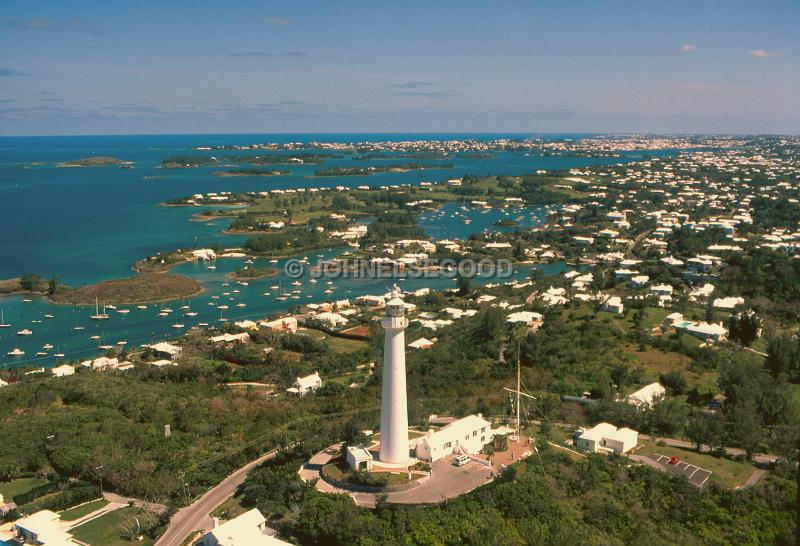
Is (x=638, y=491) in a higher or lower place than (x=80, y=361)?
higher

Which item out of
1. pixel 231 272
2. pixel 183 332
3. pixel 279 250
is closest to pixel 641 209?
pixel 279 250

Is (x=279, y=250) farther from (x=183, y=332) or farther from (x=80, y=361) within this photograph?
(x=80, y=361)

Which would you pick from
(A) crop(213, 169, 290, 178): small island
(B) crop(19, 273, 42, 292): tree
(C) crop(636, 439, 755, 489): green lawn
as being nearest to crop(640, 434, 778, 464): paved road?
(C) crop(636, 439, 755, 489): green lawn

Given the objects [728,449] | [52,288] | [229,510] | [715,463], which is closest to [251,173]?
[52,288]

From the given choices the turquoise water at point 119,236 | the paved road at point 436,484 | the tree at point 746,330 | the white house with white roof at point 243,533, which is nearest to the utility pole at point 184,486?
the white house with white roof at point 243,533

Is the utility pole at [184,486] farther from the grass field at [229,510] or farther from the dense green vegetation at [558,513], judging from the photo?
the dense green vegetation at [558,513]

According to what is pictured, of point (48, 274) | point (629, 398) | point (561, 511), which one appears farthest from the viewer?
point (48, 274)

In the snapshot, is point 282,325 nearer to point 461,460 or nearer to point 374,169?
point 461,460
